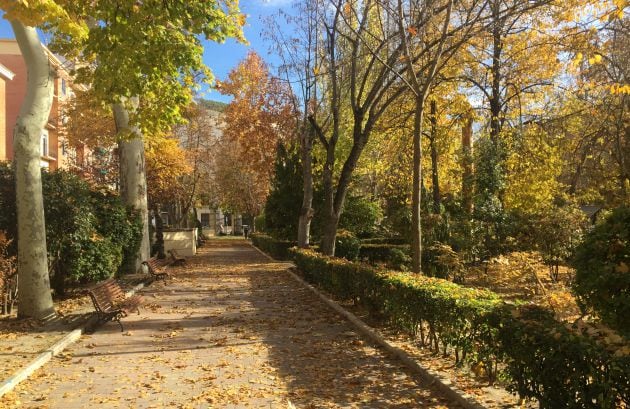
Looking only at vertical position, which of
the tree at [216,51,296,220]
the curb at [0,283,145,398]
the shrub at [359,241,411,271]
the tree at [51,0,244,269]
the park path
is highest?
the tree at [216,51,296,220]

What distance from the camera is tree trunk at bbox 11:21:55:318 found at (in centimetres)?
932

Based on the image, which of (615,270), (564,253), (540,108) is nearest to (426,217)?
(564,253)

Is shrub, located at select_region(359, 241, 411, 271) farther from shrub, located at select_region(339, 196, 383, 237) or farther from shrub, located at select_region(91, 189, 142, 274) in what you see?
shrub, located at select_region(91, 189, 142, 274)

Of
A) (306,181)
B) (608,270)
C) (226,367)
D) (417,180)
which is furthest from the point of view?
(306,181)

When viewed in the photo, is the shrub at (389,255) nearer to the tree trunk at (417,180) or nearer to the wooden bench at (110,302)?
the tree trunk at (417,180)

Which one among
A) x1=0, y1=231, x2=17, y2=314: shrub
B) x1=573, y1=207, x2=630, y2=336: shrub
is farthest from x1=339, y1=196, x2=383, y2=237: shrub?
x1=573, y1=207, x2=630, y2=336: shrub

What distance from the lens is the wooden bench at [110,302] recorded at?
9195 millimetres

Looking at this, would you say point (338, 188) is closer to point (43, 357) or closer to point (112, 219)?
point (112, 219)

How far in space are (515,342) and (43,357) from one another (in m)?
5.66

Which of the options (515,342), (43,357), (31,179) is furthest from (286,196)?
(515,342)

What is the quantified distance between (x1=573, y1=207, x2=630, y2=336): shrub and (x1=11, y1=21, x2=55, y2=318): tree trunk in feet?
26.7

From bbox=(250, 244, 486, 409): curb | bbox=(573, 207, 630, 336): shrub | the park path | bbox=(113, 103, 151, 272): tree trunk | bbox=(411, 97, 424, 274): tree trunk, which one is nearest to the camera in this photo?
bbox=(573, 207, 630, 336): shrub

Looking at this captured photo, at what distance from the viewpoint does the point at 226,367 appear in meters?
6.88

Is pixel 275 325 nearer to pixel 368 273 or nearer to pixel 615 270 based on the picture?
pixel 368 273
